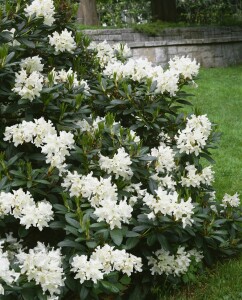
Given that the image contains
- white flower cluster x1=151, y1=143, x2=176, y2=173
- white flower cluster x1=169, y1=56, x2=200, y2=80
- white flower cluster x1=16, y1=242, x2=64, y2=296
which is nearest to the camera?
white flower cluster x1=16, y1=242, x2=64, y2=296

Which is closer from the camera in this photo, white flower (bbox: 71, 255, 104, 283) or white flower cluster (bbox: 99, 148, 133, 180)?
white flower (bbox: 71, 255, 104, 283)

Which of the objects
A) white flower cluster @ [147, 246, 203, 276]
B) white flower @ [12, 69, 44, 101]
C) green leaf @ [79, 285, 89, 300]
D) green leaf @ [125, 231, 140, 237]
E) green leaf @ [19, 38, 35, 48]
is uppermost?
green leaf @ [19, 38, 35, 48]

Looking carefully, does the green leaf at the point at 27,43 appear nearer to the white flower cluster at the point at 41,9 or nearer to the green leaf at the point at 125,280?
the white flower cluster at the point at 41,9

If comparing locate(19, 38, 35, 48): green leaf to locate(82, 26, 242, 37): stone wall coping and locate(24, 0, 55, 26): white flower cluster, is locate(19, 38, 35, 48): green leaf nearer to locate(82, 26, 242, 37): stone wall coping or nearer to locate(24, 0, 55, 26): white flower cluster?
locate(24, 0, 55, 26): white flower cluster

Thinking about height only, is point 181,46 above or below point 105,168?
below

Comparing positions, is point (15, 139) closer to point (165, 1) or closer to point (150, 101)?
point (150, 101)

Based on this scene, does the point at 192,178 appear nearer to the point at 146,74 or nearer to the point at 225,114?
the point at 146,74

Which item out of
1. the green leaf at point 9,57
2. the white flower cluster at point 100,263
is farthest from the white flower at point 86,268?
the green leaf at point 9,57

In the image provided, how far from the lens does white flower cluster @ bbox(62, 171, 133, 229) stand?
2.83 m

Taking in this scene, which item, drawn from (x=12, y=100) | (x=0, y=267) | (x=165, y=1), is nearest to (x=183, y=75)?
(x=12, y=100)

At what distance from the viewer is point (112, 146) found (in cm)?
320

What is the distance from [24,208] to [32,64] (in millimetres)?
1017

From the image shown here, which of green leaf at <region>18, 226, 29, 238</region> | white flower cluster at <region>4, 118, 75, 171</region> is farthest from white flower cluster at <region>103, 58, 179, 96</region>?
green leaf at <region>18, 226, 29, 238</region>

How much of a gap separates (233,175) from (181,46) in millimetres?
7844
